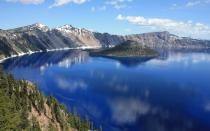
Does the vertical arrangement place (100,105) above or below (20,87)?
below

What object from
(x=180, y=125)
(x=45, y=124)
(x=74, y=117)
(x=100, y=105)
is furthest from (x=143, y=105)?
(x=45, y=124)

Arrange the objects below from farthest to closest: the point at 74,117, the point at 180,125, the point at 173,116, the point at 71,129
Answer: the point at 173,116 < the point at 180,125 < the point at 74,117 < the point at 71,129

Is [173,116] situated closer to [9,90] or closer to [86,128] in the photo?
[86,128]

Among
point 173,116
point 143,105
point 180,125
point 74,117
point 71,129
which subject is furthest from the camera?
point 143,105

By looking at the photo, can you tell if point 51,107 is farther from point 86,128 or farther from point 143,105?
point 143,105

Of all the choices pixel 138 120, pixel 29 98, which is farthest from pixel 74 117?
pixel 138 120

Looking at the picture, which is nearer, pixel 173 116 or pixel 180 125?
pixel 180 125

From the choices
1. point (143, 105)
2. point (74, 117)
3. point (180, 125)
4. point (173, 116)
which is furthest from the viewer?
point (143, 105)

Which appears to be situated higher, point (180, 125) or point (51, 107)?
point (51, 107)

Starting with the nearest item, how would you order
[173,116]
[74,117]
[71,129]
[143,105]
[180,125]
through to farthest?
[71,129], [74,117], [180,125], [173,116], [143,105]
